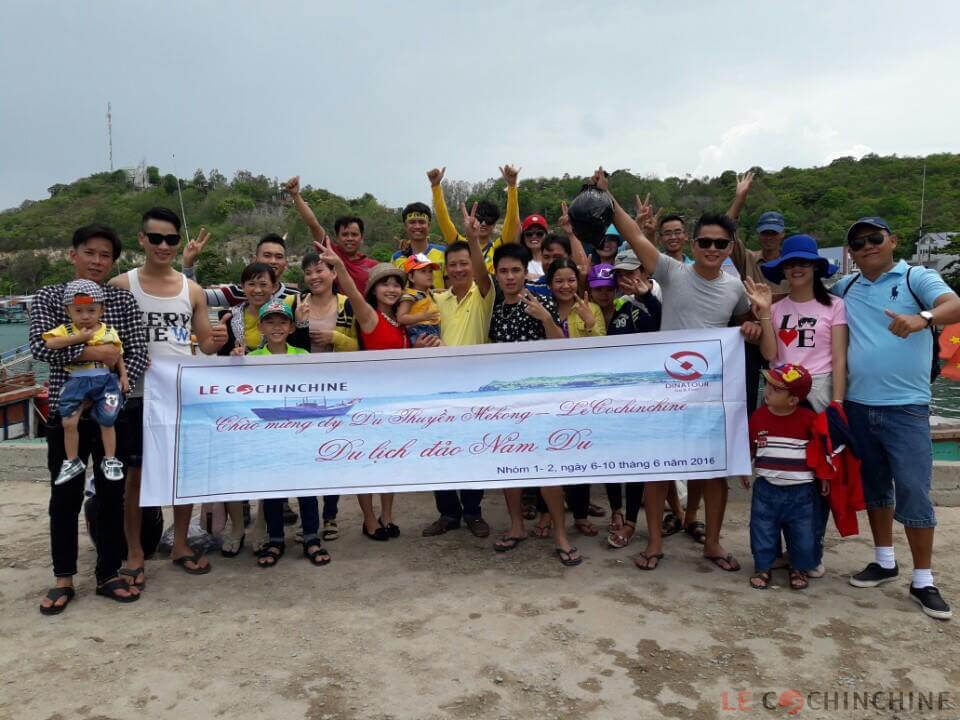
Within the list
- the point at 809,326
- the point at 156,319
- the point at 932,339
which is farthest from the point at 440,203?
the point at 932,339

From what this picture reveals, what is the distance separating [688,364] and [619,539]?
1329mm

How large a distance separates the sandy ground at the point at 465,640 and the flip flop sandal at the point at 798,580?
51 millimetres

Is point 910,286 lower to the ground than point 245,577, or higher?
higher

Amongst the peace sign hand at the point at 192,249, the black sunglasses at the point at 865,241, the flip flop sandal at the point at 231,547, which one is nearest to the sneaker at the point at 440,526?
the flip flop sandal at the point at 231,547

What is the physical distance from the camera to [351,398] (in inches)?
171

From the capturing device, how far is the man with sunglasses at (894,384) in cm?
372

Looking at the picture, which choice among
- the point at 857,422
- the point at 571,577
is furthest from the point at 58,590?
the point at 857,422

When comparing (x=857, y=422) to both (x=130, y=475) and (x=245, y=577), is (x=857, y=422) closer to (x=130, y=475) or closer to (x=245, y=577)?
(x=245, y=577)

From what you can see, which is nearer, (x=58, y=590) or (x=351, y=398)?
(x=58, y=590)

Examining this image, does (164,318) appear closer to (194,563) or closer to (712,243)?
(194,563)

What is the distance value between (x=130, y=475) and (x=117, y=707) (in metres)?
1.70

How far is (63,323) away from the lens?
12.0 ft

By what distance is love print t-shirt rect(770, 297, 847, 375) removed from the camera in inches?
156

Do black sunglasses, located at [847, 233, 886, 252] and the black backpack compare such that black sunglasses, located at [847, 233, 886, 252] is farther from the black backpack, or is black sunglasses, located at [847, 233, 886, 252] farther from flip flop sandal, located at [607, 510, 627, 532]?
flip flop sandal, located at [607, 510, 627, 532]
